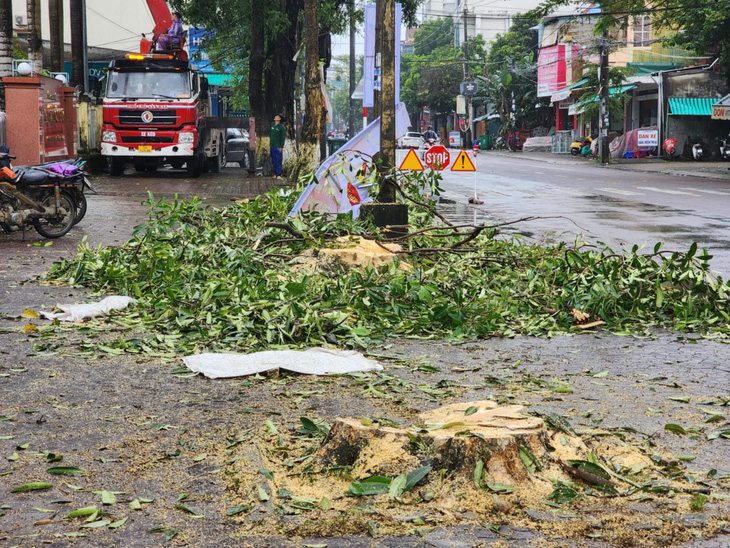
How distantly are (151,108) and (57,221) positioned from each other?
13252mm

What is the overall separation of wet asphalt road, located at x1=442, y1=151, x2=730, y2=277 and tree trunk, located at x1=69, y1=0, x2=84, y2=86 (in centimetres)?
1346

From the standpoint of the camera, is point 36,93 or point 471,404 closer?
point 471,404

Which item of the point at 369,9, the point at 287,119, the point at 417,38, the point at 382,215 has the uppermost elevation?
the point at 417,38

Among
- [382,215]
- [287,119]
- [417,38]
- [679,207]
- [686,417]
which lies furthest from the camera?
[417,38]

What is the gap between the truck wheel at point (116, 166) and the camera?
27125mm

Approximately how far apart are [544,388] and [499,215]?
11.6 m

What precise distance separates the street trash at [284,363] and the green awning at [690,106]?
43348 millimetres

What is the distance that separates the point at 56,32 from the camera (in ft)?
97.7

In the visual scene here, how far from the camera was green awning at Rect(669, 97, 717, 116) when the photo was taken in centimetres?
4562

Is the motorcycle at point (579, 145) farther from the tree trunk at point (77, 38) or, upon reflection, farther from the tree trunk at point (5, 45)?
the tree trunk at point (5, 45)

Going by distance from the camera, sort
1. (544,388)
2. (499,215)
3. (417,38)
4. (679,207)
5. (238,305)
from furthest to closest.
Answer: (417,38), (679,207), (499,215), (238,305), (544,388)

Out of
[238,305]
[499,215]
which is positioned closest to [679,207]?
[499,215]

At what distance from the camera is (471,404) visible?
172 inches

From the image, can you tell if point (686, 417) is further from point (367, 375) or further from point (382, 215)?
point (382, 215)
